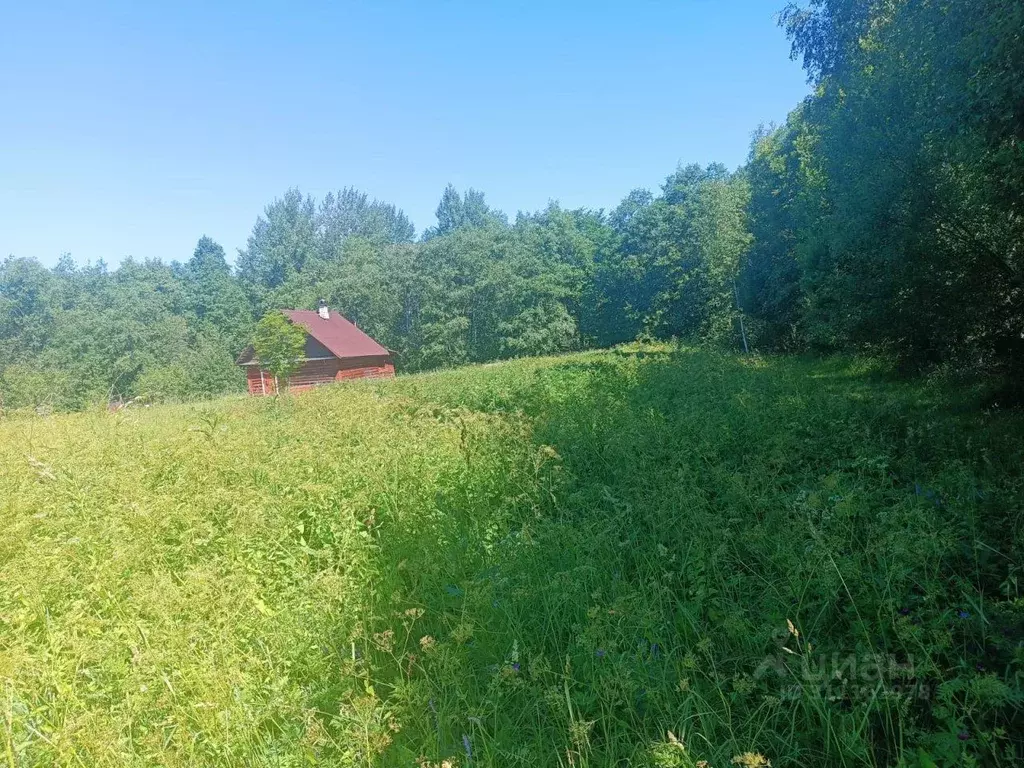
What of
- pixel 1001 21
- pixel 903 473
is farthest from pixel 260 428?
pixel 1001 21

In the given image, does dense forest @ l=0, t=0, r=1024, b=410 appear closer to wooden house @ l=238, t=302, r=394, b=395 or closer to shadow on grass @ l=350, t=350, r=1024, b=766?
shadow on grass @ l=350, t=350, r=1024, b=766

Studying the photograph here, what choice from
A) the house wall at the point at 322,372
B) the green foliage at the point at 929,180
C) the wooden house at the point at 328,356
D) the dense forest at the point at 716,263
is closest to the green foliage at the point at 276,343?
the dense forest at the point at 716,263

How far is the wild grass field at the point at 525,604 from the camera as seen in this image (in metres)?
2.11

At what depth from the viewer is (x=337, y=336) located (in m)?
34.4

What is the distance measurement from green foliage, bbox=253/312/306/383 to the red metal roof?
12.1 meters

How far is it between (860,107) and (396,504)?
1027 cm

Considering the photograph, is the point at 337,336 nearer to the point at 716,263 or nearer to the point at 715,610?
the point at 716,263

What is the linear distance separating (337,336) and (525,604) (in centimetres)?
3361

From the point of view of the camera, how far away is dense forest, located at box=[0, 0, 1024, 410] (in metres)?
7.79

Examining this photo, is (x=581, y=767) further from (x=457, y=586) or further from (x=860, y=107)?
(x=860, y=107)

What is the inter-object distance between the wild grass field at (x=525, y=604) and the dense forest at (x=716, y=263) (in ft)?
15.1

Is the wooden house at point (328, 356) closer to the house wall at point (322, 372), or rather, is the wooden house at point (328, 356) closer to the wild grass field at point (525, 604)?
the house wall at point (322, 372)

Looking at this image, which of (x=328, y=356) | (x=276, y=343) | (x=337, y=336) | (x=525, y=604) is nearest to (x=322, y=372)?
(x=328, y=356)

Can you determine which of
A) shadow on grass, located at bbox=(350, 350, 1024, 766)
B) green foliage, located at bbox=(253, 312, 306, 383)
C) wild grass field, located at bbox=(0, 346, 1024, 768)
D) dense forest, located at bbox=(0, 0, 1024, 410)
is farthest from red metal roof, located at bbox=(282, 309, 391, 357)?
shadow on grass, located at bbox=(350, 350, 1024, 766)
